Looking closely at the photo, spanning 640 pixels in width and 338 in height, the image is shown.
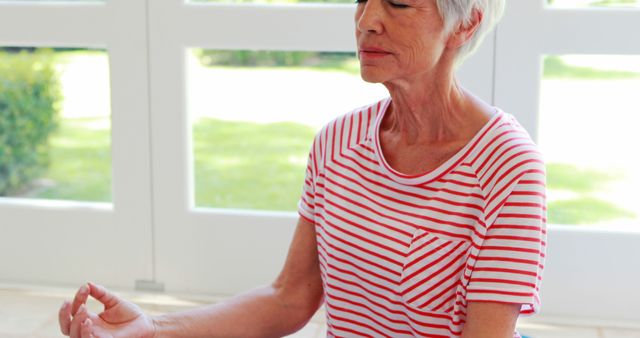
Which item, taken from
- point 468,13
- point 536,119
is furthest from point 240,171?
point 468,13

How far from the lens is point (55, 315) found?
2.92 metres

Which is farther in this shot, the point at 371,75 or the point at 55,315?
the point at 55,315

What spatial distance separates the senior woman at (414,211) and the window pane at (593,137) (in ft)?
8.89

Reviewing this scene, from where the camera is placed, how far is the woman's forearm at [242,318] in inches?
65.1

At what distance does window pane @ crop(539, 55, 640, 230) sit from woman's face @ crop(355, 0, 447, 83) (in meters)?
2.80

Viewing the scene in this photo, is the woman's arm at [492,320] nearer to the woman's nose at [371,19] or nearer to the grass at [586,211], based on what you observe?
the woman's nose at [371,19]

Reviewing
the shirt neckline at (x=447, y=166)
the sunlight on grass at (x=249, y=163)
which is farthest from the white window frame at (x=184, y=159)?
the sunlight on grass at (x=249, y=163)

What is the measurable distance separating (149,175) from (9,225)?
501mm

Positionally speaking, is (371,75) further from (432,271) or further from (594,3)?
(594,3)

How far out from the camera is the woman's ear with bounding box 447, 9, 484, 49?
61.6 inches

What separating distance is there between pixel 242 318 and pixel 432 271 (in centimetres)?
35

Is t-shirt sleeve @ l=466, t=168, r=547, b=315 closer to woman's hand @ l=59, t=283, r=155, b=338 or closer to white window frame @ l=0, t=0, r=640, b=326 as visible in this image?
woman's hand @ l=59, t=283, r=155, b=338

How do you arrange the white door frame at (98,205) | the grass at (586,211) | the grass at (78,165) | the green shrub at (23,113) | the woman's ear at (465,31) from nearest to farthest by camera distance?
1. the woman's ear at (465,31)
2. the white door frame at (98,205)
3. the grass at (586,211)
4. the green shrub at (23,113)
5. the grass at (78,165)

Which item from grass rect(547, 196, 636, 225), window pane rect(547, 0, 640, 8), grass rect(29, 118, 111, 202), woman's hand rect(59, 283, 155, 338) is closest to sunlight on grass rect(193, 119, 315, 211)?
grass rect(29, 118, 111, 202)
